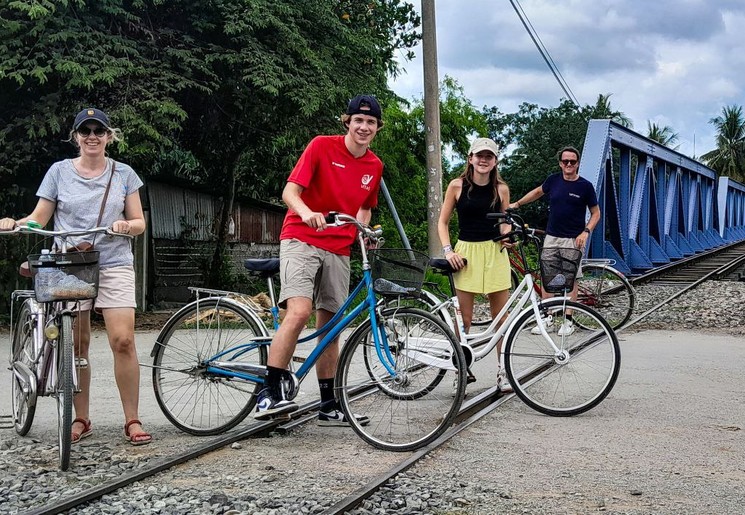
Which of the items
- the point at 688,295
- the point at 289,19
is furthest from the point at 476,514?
the point at 688,295

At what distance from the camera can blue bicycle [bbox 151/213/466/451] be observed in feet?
16.5

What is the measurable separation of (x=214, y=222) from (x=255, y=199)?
265 cm

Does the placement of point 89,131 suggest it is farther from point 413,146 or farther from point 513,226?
point 413,146

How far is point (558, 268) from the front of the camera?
6289mm

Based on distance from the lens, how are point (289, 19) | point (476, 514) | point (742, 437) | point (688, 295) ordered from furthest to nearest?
1. point (688, 295)
2. point (289, 19)
3. point (742, 437)
4. point (476, 514)

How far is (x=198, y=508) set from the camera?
3.90 metres

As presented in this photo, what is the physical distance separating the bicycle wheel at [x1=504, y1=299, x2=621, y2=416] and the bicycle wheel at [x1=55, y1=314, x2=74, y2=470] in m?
2.73

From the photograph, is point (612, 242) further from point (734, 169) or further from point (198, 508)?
point (734, 169)

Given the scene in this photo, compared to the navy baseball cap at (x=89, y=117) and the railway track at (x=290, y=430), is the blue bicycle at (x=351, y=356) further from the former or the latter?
the navy baseball cap at (x=89, y=117)

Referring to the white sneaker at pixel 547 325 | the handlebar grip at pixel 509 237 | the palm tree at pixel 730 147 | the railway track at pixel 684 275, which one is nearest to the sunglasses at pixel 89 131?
the handlebar grip at pixel 509 237

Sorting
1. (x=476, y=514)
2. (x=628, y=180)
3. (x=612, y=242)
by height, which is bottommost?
(x=476, y=514)

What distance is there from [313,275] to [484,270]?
5.65 ft

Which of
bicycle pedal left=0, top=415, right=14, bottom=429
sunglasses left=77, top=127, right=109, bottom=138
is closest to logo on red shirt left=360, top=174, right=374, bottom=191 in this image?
sunglasses left=77, top=127, right=109, bottom=138

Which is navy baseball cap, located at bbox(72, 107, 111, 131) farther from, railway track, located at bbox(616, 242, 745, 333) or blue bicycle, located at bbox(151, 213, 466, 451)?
railway track, located at bbox(616, 242, 745, 333)
